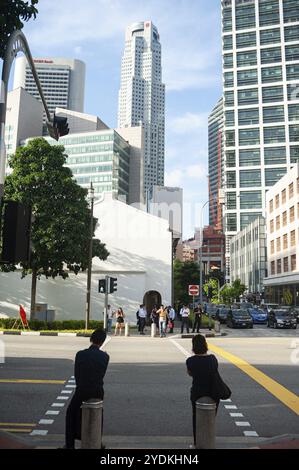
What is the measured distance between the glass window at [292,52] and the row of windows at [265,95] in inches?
280

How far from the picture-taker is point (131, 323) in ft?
108

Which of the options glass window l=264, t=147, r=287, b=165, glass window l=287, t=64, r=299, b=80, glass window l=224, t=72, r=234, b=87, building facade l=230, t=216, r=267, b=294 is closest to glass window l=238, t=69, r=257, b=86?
glass window l=224, t=72, r=234, b=87

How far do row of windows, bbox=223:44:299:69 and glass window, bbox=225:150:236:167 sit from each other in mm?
22881

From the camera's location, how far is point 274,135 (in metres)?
113

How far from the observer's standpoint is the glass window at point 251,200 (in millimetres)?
115594

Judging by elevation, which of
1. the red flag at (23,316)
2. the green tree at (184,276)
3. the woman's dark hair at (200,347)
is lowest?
the red flag at (23,316)

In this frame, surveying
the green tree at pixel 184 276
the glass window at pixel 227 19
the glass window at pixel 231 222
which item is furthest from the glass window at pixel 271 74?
the green tree at pixel 184 276

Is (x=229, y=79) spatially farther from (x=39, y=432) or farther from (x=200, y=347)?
(x=39, y=432)

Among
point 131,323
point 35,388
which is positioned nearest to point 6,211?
point 35,388

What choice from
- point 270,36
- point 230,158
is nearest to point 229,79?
point 270,36

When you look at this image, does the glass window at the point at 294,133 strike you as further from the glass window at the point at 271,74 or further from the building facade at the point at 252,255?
the building facade at the point at 252,255

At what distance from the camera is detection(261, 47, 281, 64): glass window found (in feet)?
370

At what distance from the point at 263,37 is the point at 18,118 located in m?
76.1

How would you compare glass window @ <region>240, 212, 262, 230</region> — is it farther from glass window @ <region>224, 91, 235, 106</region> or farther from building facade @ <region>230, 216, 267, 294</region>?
glass window @ <region>224, 91, 235, 106</region>
